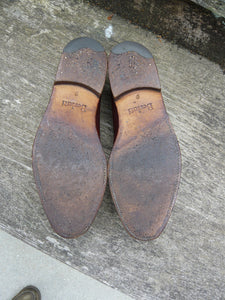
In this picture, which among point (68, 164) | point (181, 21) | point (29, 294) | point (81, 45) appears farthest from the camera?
point (29, 294)

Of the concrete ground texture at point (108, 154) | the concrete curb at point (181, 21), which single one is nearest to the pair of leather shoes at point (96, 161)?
the concrete ground texture at point (108, 154)

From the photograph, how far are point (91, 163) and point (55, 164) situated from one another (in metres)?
0.13

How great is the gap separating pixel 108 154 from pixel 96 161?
0.66 feet

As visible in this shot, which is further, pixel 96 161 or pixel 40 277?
pixel 40 277

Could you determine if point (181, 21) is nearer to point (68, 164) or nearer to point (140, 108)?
point (140, 108)

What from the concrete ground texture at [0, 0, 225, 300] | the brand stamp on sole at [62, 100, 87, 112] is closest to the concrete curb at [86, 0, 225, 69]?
the concrete ground texture at [0, 0, 225, 300]

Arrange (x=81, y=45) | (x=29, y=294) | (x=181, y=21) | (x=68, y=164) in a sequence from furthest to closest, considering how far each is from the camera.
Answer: (x=29, y=294), (x=181, y=21), (x=81, y=45), (x=68, y=164)

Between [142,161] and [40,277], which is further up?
[142,161]

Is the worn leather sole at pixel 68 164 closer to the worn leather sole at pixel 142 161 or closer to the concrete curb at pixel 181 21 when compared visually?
the worn leather sole at pixel 142 161

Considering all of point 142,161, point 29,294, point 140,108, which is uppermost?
point 140,108

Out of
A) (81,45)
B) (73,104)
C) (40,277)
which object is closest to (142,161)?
(73,104)

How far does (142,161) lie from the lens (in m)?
0.88

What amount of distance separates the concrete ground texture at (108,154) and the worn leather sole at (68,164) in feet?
0.63

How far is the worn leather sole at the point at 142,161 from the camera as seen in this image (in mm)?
876
